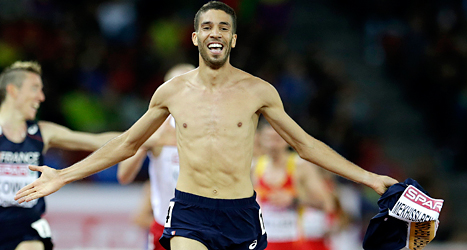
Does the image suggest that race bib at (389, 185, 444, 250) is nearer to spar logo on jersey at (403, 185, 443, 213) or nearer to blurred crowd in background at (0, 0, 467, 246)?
spar logo on jersey at (403, 185, 443, 213)

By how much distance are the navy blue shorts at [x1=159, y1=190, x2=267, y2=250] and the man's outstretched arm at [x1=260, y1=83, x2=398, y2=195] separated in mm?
579

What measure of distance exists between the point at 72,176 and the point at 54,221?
192 inches

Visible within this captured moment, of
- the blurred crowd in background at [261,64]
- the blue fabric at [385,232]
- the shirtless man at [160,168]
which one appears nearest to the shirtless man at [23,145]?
the shirtless man at [160,168]

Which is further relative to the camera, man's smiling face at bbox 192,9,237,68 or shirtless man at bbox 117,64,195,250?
shirtless man at bbox 117,64,195,250

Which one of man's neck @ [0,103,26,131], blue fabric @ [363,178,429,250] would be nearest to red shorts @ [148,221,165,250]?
man's neck @ [0,103,26,131]

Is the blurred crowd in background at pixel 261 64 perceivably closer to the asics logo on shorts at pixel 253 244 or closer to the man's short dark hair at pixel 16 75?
the man's short dark hair at pixel 16 75

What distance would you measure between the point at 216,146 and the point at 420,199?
1.52m

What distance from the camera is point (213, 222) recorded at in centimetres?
405

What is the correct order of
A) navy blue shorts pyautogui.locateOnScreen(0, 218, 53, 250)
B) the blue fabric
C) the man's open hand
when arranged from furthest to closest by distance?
navy blue shorts pyautogui.locateOnScreen(0, 218, 53, 250), the blue fabric, the man's open hand

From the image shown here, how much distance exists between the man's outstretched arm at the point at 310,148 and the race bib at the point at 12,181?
251cm

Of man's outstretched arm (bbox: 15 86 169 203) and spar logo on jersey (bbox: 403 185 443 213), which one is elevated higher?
man's outstretched arm (bbox: 15 86 169 203)

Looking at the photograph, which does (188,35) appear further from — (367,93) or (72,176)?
(72,176)

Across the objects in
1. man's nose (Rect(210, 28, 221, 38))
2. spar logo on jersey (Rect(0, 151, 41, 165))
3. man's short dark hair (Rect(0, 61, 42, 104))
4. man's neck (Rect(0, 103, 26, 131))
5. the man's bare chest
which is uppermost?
man's short dark hair (Rect(0, 61, 42, 104))

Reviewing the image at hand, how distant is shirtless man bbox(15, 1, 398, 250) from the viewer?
4.08 m
